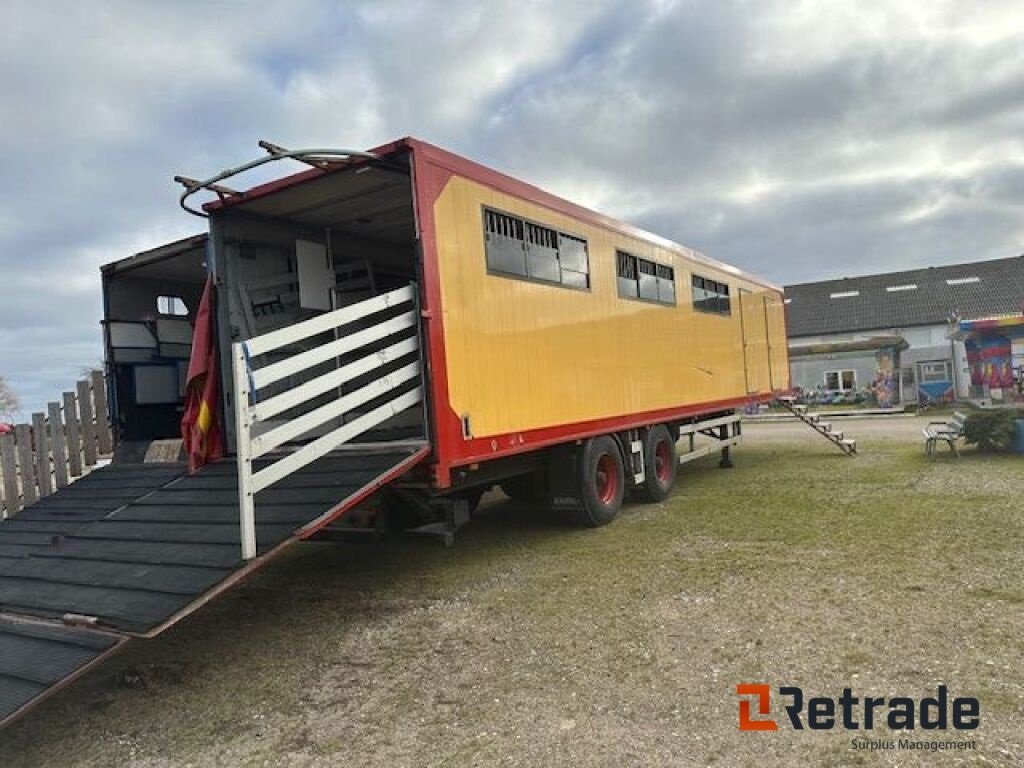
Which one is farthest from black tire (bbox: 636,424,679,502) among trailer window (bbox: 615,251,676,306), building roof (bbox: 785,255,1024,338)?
building roof (bbox: 785,255,1024,338)

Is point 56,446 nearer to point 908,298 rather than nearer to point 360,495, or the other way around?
point 360,495

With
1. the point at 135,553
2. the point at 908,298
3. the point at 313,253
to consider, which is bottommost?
the point at 135,553

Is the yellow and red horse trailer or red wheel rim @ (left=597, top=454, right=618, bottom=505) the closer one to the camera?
the yellow and red horse trailer

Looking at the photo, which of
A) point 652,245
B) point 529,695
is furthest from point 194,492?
point 652,245

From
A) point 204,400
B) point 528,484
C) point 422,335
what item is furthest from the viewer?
point 528,484

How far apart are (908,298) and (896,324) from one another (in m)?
2.20

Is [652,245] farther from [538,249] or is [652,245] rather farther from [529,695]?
[529,695]

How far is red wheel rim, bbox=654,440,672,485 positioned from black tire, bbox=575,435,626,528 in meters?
1.05

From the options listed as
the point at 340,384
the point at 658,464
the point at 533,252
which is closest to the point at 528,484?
the point at 658,464

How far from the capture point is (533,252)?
21.1 ft

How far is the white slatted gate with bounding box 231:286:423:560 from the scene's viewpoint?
12.5ft

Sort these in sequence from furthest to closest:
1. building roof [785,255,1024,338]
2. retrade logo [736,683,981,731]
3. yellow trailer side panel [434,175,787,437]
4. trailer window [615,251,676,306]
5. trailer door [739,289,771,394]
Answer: building roof [785,255,1024,338]
trailer door [739,289,771,394]
trailer window [615,251,676,306]
yellow trailer side panel [434,175,787,437]
retrade logo [736,683,981,731]

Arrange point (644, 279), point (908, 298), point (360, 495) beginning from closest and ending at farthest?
1. point (360, 495)
2. point (644, 279)
3. point (908, 298)

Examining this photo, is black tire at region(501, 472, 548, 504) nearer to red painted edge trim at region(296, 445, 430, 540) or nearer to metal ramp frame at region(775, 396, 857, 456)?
red painted edge trim at region(296, 445, 430, 540)
